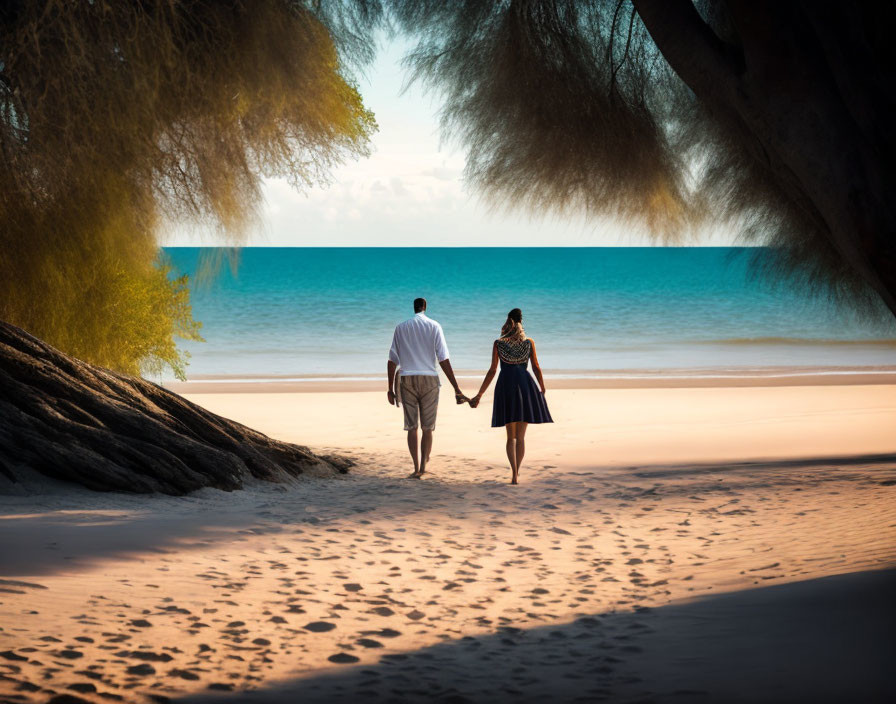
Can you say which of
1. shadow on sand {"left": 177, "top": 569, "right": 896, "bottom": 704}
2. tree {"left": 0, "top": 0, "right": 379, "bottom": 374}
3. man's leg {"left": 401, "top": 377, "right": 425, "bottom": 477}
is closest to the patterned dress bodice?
man's leg {"left": 401, "top": 377, "right": 425, "bottom": 477}

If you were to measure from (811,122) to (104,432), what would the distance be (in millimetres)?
6291

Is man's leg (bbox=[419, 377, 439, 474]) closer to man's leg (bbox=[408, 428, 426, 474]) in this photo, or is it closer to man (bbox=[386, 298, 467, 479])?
man (bbox=[386, 298, 467, 479])

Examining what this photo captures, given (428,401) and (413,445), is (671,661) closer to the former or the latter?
(428,401)

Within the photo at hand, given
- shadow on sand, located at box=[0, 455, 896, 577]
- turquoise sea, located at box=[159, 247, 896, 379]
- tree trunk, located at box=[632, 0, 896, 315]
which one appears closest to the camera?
tree trunk, located at box=[632, 0, 896, 315]

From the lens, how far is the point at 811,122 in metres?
5.62

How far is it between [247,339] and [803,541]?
39.8m

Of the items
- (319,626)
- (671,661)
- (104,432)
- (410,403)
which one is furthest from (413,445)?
(671,661)

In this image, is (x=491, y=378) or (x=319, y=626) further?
(x=491, y=378)

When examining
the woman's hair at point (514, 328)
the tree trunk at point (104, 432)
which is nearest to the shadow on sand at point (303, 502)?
the tree trunk at point (104, 432)

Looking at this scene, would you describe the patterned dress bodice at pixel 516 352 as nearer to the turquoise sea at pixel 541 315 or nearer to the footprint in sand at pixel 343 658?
the turquoise sea at pixel 541 315

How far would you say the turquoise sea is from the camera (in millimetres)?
30625

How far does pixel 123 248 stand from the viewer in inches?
391

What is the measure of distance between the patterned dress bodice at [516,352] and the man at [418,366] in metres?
0.60

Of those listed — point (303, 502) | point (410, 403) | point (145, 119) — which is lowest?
point (303, 502)
